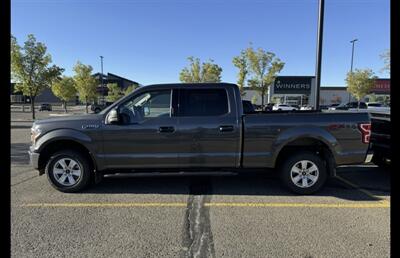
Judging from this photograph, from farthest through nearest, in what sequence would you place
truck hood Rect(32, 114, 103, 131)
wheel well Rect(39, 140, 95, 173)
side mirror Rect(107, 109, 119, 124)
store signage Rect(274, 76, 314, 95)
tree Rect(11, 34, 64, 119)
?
store signage Rect(274, 76, 314, 95) → tree Rect(11, 34, 64, 119) → wheel well Rect(39, 140, 95, 173) → truck hood Rect(32, 114, 103, 131) → side mirror Rect(107, 109, 119, 124)

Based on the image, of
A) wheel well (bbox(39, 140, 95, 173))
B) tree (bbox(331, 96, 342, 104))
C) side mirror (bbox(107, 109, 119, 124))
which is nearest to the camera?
side mirror (bbox(107, 109, 119, 124))

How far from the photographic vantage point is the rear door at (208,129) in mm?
5078

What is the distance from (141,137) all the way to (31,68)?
901 inches

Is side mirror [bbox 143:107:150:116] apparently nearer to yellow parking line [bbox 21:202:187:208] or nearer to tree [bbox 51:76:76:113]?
yellow parking line [bbox 21:202:187:208]

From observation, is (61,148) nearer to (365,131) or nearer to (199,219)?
(199,219)

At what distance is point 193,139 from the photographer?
5.08 metres

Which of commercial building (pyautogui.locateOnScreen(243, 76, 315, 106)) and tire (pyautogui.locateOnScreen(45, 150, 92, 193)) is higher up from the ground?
commercial building (pyautogui.locateOnScreen(243, 76, 315, 106))

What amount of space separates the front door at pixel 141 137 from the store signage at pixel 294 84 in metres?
50.7

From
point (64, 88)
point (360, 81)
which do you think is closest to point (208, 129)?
point (64, 88)

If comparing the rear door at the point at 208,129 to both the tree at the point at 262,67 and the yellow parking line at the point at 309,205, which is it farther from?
the tree at the point at 262,67

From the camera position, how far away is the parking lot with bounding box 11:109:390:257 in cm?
326

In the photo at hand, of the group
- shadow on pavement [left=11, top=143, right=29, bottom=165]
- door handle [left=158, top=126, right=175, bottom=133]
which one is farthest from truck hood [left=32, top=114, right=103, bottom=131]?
shadow on pavement [left=11, top=143, right=29, bottom=165]

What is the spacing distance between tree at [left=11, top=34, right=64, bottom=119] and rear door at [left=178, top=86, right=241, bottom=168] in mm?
22341
